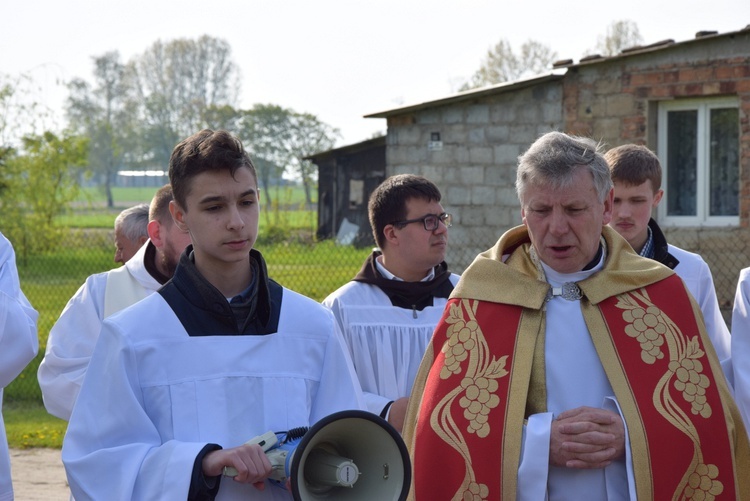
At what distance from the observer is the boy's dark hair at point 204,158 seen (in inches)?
137

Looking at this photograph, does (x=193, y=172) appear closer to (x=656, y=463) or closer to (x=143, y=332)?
(x=143, y=332)

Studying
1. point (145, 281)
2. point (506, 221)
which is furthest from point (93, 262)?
point (145, 281)

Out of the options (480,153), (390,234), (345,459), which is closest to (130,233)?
(390,234)

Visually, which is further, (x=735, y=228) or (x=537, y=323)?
(x=735, y=228)

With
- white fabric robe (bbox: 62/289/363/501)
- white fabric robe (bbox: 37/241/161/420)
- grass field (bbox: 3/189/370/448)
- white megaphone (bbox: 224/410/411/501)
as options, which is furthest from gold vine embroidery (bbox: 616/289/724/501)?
grass field (bbox: 3/189/370/448)

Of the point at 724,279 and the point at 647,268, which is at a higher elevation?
the point at 647,268

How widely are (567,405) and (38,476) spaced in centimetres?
628

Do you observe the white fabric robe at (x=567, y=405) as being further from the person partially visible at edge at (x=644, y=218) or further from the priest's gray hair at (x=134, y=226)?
the priest's gray hair at (x=134, y=226)

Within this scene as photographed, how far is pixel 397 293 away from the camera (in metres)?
5.29

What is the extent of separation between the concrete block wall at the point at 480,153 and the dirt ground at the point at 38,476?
283 inches

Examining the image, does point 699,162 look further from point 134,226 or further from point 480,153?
point 134,226

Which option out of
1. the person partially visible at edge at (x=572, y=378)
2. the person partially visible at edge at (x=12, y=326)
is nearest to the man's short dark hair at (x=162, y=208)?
the person partially visible at edge at (x=12, y=326)

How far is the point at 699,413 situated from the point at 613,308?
1.48 ft

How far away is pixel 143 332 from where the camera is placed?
10.8ft
